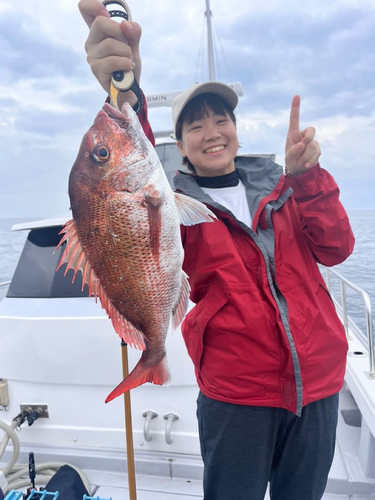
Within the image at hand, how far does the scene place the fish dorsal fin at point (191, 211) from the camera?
1372 millimetres

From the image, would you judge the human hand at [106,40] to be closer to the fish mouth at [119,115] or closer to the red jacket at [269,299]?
the fish mouth at [119,115]

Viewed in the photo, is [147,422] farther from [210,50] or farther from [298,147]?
[210,50]

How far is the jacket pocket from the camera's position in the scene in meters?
1.60

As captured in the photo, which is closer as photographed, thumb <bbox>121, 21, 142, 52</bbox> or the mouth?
thumb <bbox>121, 21, 142, 52</bbox>

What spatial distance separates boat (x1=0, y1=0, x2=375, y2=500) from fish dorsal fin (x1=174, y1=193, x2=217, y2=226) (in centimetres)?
162

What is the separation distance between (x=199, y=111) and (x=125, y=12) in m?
0.57

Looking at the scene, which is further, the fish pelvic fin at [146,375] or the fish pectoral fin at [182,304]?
the fish pectoral fin at [182,304]

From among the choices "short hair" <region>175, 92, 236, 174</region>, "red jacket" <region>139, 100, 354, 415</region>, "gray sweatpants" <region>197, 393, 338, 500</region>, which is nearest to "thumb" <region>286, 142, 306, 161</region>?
"red jacket" <region>139, 100, 354, 415</region>

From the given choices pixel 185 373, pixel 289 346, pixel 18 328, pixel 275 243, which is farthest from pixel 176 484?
pixel 275 243

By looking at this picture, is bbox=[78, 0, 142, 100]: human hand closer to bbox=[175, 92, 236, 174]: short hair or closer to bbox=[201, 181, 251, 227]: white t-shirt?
bbox=[175, 92, 236, 174]: short hair

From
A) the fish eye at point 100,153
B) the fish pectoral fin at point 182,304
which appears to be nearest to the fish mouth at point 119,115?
the fish eye at point 100,153

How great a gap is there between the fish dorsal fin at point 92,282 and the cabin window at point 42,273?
6.52 feet

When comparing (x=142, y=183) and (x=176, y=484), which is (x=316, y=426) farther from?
(x=176, y=484)

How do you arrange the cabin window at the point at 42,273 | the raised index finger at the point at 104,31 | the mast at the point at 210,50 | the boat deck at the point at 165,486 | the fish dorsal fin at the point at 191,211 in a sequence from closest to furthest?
the raised index finger at the point at 104,31
the fish dorsal fin at the point at 191,211
the boat deck at the point at 165,486
the cabin window at the point at 42,273
the mast at the point at 210,50
